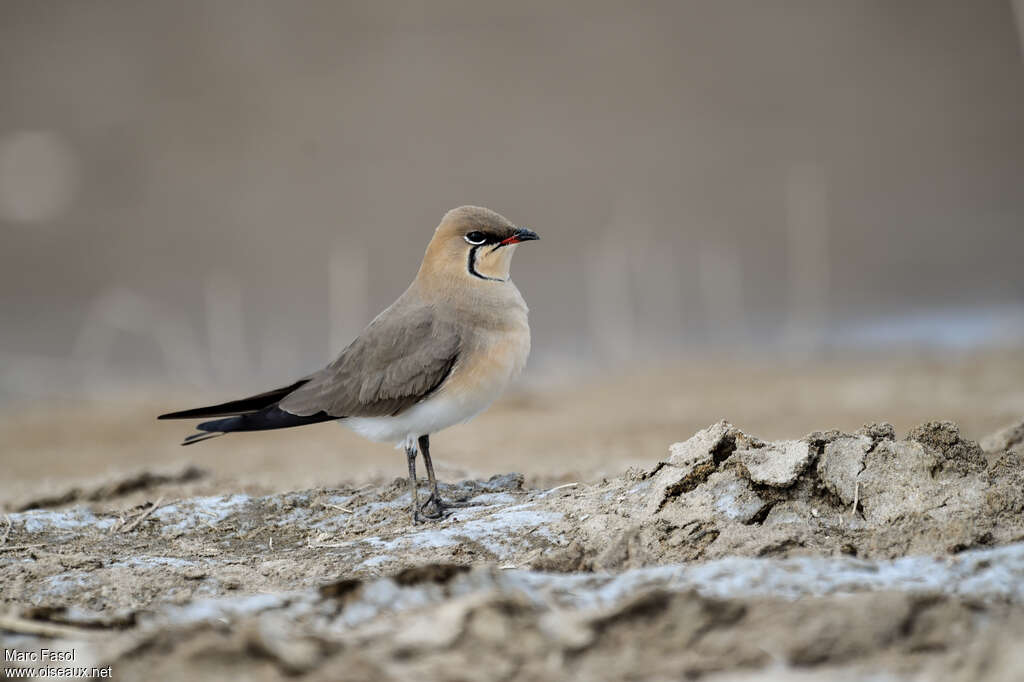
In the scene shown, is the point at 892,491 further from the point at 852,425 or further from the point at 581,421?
the point at 581,421

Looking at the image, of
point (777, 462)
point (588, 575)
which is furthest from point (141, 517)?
point (777, 462)

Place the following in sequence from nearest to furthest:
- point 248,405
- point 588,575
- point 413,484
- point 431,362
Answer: point 588,575, point 431,362, point 413,484, point 248,405

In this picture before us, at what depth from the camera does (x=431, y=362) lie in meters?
4.31

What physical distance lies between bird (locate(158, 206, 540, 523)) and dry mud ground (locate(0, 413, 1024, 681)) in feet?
1.22

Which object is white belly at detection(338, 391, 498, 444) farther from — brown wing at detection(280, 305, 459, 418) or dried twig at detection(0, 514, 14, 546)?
dried twig at detection(0, 514, 14, 546)

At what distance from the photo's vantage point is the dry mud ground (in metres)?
2.34

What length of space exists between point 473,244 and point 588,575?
196 centimetres

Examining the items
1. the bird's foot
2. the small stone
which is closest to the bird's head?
the bird's foot

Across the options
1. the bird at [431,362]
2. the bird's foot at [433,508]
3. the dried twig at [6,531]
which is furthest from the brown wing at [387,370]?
the dried twig at [6,531]

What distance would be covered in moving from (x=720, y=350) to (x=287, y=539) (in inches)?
499

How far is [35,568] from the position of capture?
3.72 m

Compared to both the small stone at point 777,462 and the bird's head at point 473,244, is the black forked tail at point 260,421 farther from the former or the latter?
the small stone at point 777,462

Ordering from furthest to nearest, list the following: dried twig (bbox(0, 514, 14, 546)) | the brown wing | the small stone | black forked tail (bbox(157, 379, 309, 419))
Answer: black forked tail (bbox(157, 379, 309, 419)), the brown wing, dried twig (bbox(0, 514, 14, 546)), the small stone

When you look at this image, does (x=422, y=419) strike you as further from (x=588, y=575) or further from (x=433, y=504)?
(x=588, y=575)
